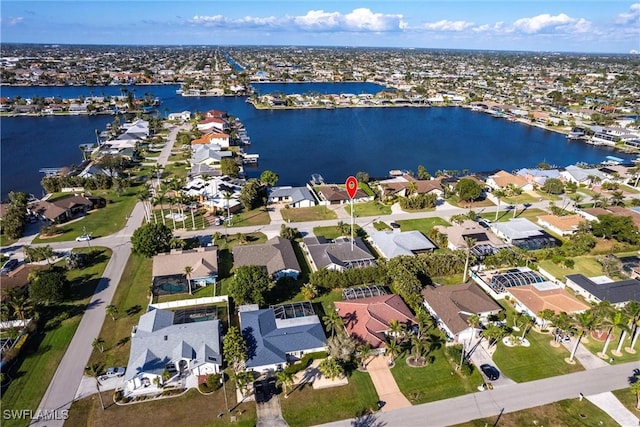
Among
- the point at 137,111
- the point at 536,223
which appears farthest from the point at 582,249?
the point at 137,111

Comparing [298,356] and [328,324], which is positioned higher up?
[328,324]

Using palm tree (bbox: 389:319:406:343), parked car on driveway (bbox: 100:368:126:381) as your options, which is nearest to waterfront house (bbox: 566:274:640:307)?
palm tree (bbox: 389:319:406:343)

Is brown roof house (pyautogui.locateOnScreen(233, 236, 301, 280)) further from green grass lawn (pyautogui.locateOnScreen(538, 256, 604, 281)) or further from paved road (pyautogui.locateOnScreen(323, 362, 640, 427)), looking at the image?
green grass lawn (pyautogui.locateOnScreen(538, 256, 604, 281))

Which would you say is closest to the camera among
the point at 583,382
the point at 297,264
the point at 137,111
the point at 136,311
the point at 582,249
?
the point at 583,382

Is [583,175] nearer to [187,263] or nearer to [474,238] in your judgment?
[474,238]

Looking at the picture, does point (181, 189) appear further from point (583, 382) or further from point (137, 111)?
point (137, 111)

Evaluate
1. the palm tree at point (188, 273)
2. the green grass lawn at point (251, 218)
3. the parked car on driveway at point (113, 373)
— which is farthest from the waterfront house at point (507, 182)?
the parked car on driveway at point (113, 373)
